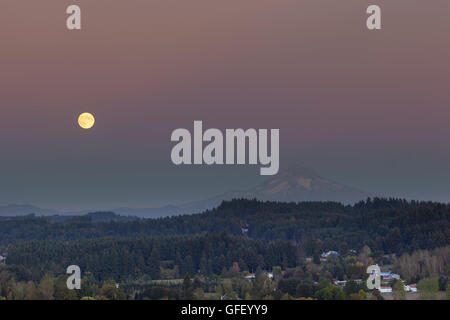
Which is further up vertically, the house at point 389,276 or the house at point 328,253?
the house at point 328,253

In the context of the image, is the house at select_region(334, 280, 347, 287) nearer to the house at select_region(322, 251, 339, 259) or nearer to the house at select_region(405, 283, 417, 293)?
the house at select_region(405, 283, 417, 293)

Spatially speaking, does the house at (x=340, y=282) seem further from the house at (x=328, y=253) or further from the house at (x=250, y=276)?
the house at (x=328, y=253)

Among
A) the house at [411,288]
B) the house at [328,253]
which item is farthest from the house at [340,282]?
the house at [328,253]

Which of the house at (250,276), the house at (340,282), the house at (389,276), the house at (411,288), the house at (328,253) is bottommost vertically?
the house at (411,288)

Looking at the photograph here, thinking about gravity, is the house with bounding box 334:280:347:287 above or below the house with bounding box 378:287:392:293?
above

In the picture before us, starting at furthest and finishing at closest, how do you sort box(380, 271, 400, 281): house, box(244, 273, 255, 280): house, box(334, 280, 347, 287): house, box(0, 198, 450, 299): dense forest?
1. box(244, 273, 255, 280): house
2. box(380, 271, 400, 281): house
3. box(334, 280, 347, 287): house
4. box(0, 198, 450, 299): dense forest

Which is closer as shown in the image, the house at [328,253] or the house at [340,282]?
the house at [340,282]

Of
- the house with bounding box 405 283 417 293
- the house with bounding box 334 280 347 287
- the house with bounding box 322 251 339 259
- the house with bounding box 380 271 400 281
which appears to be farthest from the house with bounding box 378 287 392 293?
the house with bounding box 322 251 339 259

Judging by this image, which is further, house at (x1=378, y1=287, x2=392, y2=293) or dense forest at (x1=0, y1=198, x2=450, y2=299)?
dense forest at (x1=0, y1=198, x2=450, y2=299)

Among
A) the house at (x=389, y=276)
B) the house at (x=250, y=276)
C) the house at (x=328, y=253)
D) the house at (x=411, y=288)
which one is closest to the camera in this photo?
the house at (x=411, y=288)

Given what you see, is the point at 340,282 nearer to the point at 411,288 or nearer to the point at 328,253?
the point at 411,288
